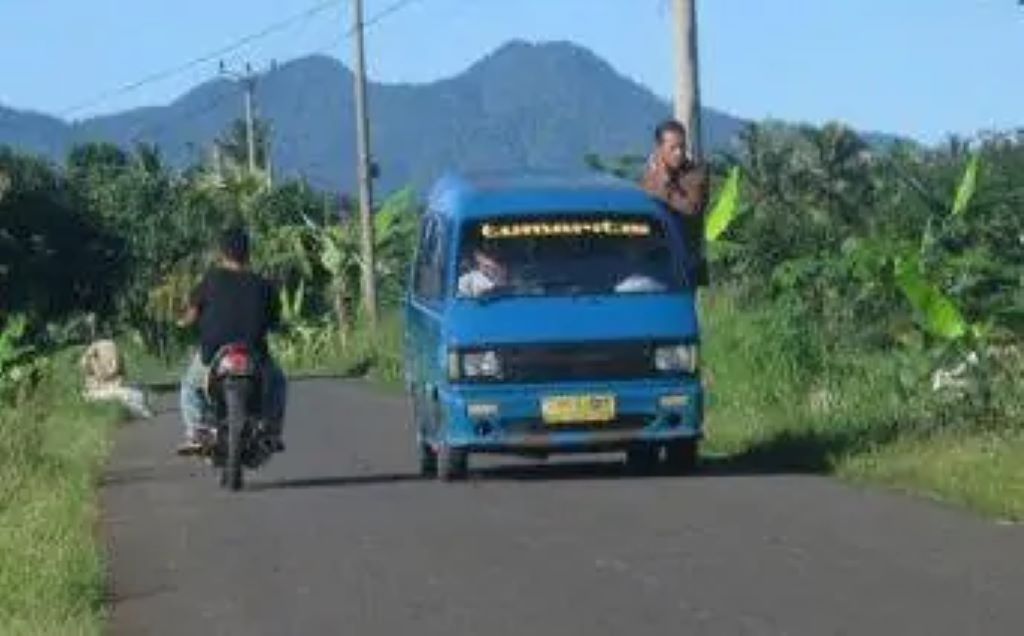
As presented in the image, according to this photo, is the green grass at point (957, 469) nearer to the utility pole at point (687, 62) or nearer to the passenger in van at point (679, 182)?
the passenger in van at point (679, 182)

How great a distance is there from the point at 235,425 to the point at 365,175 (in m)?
35.3

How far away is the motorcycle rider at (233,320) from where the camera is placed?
16.3 m

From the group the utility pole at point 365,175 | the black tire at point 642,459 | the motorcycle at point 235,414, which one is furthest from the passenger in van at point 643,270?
the utility pole at point 365,175

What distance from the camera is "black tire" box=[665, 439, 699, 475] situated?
16172 millimetres

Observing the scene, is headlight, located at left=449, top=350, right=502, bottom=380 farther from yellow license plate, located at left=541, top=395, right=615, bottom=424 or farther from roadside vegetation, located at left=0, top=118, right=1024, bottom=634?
roadside vegetation, located at left=0, top=118, right=1024, bottom=634

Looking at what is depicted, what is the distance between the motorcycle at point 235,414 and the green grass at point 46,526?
96 centimetres

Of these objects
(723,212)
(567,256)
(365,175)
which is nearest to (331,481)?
(567,256)

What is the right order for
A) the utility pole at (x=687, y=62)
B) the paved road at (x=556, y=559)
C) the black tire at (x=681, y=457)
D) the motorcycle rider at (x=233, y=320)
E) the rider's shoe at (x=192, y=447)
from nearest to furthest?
the paved road at (x=556, y=559) → the black tire at (x=681, y=457) → the motorcycle rider at (x=233, y=320) → the rider's shoe at (x=192, y=447) → the utility pole at (x=687, y=62)

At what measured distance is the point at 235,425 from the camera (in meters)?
16.1

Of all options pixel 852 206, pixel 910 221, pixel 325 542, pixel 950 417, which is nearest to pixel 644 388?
pixel 950 417

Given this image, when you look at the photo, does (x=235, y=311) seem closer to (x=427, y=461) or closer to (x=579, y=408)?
(x=427, y=461)

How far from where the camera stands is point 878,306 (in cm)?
2144

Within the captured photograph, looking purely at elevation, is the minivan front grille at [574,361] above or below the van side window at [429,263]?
below

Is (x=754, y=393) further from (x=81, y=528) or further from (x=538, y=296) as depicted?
(x=81, y=528)
